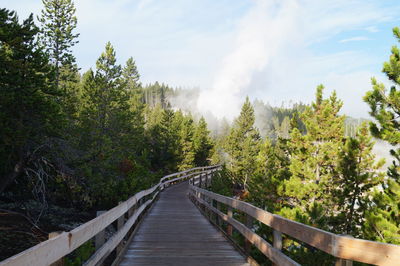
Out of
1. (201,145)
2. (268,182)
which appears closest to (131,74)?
→ (201,145)

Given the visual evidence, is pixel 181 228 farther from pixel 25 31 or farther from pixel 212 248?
pixel 25 31

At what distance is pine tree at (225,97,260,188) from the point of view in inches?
2408

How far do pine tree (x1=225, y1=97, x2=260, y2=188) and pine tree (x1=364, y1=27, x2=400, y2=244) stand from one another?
4571 cm

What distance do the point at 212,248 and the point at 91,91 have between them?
1276 inches

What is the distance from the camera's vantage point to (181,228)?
10.2 metres

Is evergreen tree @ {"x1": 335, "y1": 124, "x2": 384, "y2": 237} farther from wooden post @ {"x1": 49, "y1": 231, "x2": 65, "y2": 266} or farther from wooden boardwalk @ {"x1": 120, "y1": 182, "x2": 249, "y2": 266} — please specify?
wooden post @ {"x1": 49, "y1": 231, "x2": 65, "y2": 266}

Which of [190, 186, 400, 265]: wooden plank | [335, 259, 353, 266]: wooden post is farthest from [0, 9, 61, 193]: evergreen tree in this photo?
[335, 259, 353, 266]: wooden post

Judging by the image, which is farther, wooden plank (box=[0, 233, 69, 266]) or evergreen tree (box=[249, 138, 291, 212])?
evergreen tree (box=[249, 138, 291, 212])

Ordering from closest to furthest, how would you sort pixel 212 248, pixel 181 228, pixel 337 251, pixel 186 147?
1. pixel 337 251
2. pixel 212 248
3. pixel 181 228
4. pixel 186 147

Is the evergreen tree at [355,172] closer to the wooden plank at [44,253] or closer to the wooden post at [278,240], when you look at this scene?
the wooden post at [278,240]

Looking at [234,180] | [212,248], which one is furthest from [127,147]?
[212,248]

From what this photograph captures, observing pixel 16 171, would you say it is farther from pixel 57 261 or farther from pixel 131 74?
pixel 131 74

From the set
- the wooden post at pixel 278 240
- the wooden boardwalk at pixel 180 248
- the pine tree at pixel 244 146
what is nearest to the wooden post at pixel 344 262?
the wooden post at pixel 278 240

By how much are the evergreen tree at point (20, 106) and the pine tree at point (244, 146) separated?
47648mm
